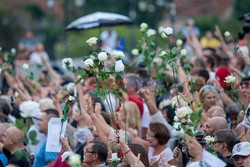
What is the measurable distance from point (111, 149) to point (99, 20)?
6600 mm

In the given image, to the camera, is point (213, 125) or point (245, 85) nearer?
point (213, 125)

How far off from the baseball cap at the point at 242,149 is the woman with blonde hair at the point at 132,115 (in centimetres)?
282

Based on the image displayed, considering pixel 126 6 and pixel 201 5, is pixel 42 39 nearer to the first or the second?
pixel 126 6

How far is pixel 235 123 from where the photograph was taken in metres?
12.4

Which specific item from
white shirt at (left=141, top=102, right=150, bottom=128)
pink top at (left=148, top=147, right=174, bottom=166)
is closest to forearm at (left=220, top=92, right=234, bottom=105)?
white shirt at (left=141, top=102, right=150, bottom=128)

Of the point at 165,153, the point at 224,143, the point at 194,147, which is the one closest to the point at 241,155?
the point at 194,147

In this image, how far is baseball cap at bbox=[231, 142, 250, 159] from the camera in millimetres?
9852

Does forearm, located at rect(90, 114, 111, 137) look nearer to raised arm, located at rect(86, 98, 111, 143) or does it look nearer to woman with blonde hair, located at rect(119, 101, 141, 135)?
raised arm, located at rect(86, 98, 111, 143)

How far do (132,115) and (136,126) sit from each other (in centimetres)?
17

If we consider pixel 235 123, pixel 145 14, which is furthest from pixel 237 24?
pixel 235 123

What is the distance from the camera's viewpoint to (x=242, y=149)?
9906 millimetres

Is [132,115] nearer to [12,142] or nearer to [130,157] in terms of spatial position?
[12,142]

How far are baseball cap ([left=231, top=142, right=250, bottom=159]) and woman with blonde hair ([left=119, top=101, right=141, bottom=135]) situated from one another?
9.24 feet

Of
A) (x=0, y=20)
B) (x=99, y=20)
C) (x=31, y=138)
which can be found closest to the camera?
(x=31, y=138)
